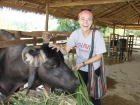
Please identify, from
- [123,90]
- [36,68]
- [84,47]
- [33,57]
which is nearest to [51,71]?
[36,68]

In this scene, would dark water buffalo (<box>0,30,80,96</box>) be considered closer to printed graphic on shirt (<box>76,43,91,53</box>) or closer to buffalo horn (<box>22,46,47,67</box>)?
buffalo horn (<box>22,46,47,67</box>)

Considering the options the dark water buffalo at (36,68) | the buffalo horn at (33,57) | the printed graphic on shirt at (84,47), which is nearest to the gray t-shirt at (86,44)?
the printed graphic on shirt at (84,47)

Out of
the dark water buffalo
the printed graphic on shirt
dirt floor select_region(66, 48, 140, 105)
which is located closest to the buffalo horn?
the dark water buffalo

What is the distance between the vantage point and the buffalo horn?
4.64 ft

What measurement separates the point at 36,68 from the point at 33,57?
0.18 meters

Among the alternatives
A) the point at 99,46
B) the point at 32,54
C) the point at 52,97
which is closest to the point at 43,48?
the point at 32,54

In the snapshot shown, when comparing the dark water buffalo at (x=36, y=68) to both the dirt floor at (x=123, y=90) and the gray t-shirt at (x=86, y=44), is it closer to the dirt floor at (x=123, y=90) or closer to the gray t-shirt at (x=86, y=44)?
the gray t-shirt at (x=86, y=44)

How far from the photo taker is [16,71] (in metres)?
1.80

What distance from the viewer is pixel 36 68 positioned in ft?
5.16

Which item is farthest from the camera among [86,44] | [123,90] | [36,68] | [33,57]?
[123,90]

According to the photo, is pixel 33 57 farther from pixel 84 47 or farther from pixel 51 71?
pixel 84 47

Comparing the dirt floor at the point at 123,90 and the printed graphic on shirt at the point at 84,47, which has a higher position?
the printed graphic on shirt at the point at 84,47

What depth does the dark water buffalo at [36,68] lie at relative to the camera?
1.49 meters

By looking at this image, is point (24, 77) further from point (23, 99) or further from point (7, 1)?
point (7, 1)
